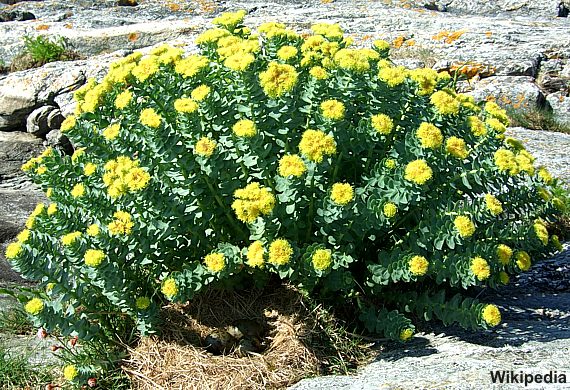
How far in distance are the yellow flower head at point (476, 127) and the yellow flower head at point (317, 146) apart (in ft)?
2.62

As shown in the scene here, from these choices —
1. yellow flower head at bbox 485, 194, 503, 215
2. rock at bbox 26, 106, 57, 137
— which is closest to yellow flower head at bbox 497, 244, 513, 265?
yellow flower head at bbox 485, 194, 503, 215

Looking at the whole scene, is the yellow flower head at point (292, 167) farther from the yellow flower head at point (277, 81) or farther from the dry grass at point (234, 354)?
the dry grass at point (234, 354)

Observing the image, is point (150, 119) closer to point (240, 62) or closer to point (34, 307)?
point (240, 62)

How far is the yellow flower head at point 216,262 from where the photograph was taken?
2862mm

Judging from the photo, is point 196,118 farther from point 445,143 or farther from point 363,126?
point 445,143

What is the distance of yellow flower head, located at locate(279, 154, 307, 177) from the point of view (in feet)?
8.87

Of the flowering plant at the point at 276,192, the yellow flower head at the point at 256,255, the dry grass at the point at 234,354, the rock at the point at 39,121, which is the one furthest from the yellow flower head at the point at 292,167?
the rock at the point at 39,121

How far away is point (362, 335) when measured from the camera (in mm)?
3232

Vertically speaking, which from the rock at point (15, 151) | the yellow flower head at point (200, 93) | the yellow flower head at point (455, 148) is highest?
the yellow flower head at point (200, 93)

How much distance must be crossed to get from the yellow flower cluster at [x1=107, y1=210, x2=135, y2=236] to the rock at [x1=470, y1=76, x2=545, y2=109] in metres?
4.49

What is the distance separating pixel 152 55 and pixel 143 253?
104cm

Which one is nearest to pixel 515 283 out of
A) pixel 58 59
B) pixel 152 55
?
pixel 152 55

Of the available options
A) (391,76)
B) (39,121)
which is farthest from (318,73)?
(39,121)

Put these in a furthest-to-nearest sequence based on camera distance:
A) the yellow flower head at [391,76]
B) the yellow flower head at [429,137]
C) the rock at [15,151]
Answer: the rock at [15,151] < the yellow flower head at [391,76] < the yellow flower head at [429,137]
